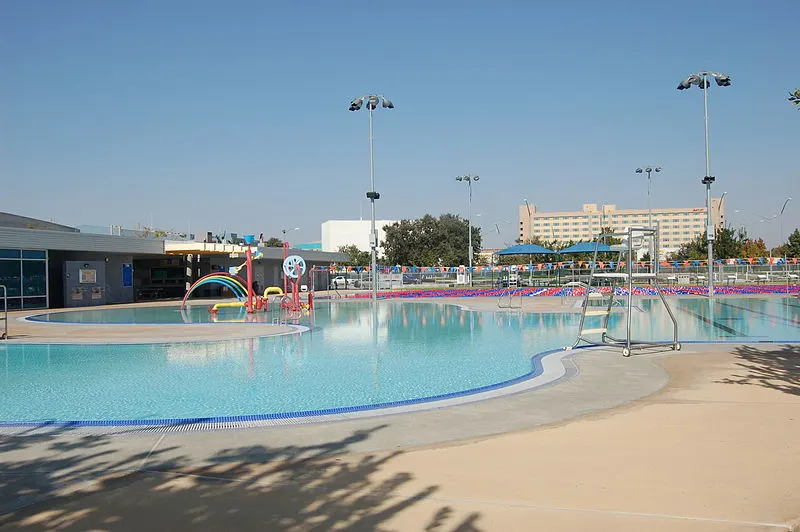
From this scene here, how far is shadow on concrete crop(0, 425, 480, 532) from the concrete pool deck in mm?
16

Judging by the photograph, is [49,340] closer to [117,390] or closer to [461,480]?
[117,390]

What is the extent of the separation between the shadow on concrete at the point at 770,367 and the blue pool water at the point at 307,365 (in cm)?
228

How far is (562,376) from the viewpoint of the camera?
922 cm

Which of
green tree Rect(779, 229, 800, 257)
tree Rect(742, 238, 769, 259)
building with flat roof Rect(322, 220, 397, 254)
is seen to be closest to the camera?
green tree Rect(779, 229, 800, 257)

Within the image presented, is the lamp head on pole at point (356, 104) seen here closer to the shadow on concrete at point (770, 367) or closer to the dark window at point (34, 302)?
the dark window at point (34, 302)

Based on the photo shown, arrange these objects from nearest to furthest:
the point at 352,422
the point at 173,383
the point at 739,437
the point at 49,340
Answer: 1. the point at 739,437
2. the point at 352,422
3. the point at 173,383
4. the point at 49,340

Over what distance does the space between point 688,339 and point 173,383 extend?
418 inches

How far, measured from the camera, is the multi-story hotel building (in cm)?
16712

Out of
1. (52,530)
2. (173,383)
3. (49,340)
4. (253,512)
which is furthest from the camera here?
(49,340)

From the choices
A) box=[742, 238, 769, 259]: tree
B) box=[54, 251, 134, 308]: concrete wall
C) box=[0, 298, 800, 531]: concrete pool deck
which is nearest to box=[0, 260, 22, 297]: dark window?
box=[54, 251, 134, 308]: concrete wall

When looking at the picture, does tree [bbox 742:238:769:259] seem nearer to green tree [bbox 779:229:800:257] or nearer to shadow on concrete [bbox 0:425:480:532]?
green tree [bbox 779:229:800:257]

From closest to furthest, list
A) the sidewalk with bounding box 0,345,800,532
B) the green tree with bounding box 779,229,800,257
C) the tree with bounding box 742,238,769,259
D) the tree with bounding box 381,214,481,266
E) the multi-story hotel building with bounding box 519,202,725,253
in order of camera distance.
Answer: the sidewalk with bounding box 0,345,800,532 → the green tree with bounding box 779,229,800,257 → the tree with bounding box 742,238,769,259 → the tree with bounding box 381,214,481,266 → the multi-story hotel building with bounding box 519,202,725,253

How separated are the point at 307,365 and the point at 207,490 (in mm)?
6902

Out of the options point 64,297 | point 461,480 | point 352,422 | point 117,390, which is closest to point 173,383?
point 117,390
